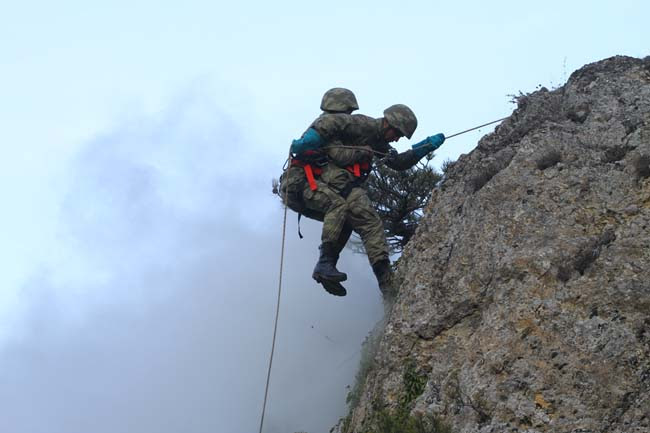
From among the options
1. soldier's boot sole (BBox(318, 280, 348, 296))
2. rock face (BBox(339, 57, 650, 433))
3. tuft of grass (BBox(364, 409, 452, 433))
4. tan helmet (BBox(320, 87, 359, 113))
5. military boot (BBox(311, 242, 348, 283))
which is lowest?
tuft of grass (BBox(364, 409, 452, 433))

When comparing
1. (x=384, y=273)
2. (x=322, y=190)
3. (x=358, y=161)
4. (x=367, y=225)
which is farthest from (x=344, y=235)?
(x=358, y=161)

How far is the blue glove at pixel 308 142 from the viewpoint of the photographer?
12.2 metres

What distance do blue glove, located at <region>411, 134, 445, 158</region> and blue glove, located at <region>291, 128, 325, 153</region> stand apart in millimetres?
1285

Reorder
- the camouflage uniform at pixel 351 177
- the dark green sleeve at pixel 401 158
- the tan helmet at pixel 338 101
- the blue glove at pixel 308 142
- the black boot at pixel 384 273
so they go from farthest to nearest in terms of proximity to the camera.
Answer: the dark green sleeve at pixel 401 158 < the tan helmet at pixel 338 101 < the blue glove at pixel 308 142 < the camouflage uniform at pixel 351 177 < the black boot at pixel 384 273

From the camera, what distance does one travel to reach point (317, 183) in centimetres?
1235

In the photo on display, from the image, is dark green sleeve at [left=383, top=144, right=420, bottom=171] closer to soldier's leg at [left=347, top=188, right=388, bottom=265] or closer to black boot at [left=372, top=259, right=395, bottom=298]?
soldier's leg at [left=347, top=188, right=388, bottom=265]

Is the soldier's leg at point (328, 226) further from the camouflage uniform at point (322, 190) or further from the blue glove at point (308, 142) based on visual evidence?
the blue glove at point (308, 142)

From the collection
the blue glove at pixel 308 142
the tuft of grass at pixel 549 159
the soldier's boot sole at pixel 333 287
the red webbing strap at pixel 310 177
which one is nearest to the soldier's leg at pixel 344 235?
the soldier's boot sole at pixel 333 287

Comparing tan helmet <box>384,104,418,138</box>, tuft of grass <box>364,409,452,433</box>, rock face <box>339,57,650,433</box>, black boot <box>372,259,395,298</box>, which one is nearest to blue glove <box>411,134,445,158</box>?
tan helmet <box>384,104,418,138</box>

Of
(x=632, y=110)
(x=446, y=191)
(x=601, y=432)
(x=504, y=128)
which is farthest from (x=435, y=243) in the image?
(x=601, y=432)

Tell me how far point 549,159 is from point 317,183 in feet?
10.3

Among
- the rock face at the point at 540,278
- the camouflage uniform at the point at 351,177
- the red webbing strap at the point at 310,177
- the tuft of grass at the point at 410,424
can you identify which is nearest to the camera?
the rock face at the point at 540,278

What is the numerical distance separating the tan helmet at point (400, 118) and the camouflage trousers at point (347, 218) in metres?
0.98

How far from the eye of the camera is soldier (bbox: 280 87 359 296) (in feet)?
40.1
